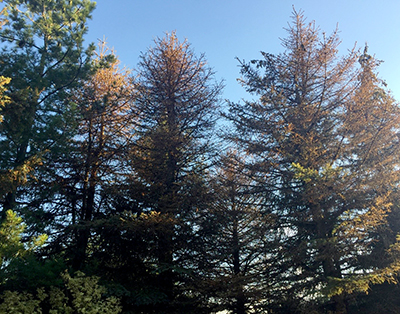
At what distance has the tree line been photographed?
30.7 ft

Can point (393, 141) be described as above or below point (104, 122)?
below

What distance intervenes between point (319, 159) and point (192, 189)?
455cm

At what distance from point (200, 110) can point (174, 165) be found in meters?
2.86

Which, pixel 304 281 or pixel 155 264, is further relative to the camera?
pixel 155 264

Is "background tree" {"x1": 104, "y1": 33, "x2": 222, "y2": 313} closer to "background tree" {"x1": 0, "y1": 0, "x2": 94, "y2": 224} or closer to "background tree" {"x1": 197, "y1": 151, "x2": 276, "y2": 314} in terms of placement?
"background tree" {"x1": 197, "y1": 151, "x2": 276, "y2": 314}

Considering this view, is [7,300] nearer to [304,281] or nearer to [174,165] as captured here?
[174,165]

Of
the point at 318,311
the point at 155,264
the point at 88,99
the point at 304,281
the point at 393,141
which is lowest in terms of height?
the point at 318,311

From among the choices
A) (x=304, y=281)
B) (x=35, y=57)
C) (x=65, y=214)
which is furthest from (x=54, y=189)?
(x=304, y=281)

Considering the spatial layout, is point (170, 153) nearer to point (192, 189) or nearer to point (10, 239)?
point (192, 189)

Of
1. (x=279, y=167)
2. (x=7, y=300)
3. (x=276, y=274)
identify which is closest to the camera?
(x=7, y=300)

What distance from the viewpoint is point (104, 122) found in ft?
45.5

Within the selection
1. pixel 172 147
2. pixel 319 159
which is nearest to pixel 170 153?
pixel 172 147

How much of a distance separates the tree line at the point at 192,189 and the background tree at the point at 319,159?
0.06 meters

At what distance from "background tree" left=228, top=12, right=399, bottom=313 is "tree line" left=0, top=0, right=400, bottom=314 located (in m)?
0.06
